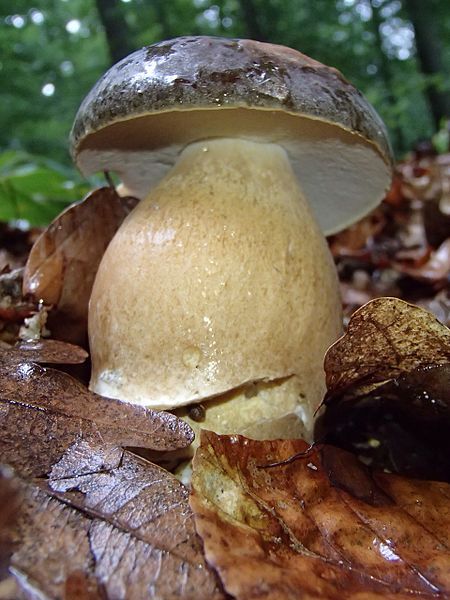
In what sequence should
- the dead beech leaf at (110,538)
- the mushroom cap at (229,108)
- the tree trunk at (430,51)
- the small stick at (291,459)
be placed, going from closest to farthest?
the dead beech leaf at (110,538) < the small stick at (291,459) < the mushroom cap at (229,108) < the tree trunk at (430,51)

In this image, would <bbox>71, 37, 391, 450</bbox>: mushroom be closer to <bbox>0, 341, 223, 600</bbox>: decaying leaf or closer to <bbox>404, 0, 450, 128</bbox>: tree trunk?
<bbox>0, 341, 223, 600</bbox>: decaying leaf

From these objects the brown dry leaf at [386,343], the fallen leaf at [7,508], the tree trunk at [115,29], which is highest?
the fallen leaf at [7,508]

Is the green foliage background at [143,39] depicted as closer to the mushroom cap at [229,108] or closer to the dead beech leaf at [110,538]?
the mushroom cap at [229,108]

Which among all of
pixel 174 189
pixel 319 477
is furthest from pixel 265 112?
pixel 319 477

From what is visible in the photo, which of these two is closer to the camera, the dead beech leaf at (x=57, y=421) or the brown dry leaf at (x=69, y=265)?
the dead beech leaf at (x=57, y=421)

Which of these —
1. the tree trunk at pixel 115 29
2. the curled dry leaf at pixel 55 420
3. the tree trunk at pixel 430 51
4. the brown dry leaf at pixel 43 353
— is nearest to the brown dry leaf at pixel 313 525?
the curled dry leaf at pixel 55 420

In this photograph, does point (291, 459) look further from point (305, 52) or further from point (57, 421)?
point (305, 52)

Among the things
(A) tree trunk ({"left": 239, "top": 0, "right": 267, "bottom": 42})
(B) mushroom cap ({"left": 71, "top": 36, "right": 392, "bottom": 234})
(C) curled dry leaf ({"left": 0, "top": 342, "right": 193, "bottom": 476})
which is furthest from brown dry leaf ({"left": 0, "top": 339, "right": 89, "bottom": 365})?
(A) tree trunk ({"left": 239, "top": 0, "right": 267, "bottom": 42})

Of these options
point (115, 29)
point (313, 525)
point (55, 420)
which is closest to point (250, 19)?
point (115, 29)
